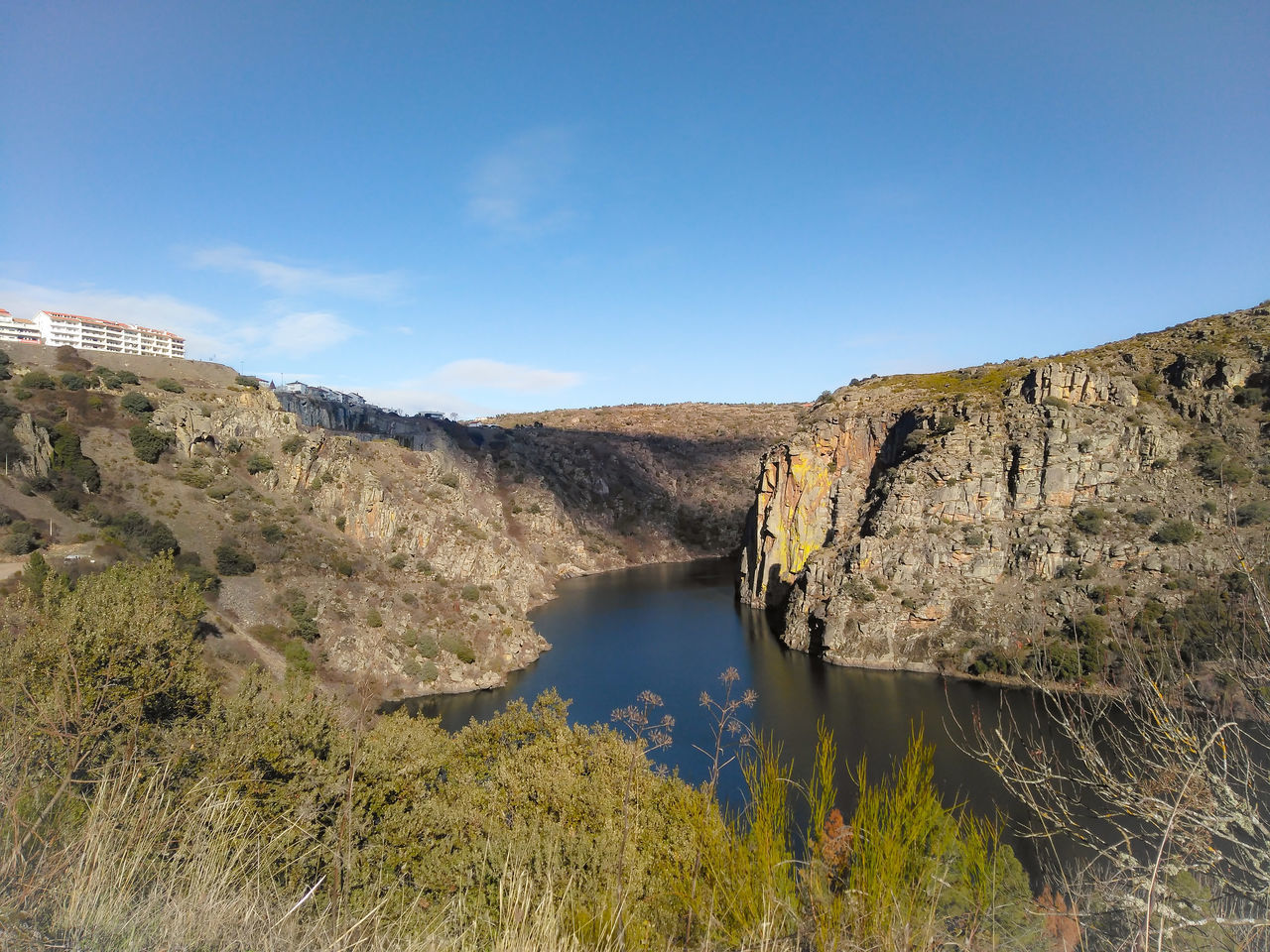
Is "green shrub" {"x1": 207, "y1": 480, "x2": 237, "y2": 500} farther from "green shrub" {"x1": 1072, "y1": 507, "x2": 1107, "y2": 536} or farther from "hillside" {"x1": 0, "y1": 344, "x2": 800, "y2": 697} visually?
"green shrub" {"x1": 1072, "y1": 507, "x2": 1107, "y2": 536}

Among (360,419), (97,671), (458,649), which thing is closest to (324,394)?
(360,419)

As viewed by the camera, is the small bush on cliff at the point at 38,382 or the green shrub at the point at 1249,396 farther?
the small bush on cliff at the point at 38,382

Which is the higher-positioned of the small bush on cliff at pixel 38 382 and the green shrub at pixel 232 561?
the small bush on cliff at pixel 38 382

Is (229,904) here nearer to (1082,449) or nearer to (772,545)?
(1082,449)

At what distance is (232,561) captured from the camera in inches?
1315

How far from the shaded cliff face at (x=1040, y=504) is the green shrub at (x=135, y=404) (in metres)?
42.3

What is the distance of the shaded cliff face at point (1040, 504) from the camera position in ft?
111

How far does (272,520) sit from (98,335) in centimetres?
5735

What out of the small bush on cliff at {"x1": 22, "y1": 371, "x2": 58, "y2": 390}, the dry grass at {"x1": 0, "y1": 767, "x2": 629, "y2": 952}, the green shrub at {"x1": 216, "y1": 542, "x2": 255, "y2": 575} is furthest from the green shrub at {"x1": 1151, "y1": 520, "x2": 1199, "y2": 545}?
the small bush on cliff at {"x1": 22, "y1": 371, "x2": 58, "y2": 390}

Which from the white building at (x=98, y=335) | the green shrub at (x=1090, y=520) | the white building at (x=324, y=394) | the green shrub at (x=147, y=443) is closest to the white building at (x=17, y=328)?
the white building at (x=98, y=335)

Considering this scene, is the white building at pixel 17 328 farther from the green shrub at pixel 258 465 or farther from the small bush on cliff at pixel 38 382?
the green shrub at pixel 258 465

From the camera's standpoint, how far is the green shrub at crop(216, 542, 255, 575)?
3331cm

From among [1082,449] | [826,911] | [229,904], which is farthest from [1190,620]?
[229,904]

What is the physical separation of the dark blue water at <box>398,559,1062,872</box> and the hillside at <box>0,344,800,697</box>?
3.58 metres
